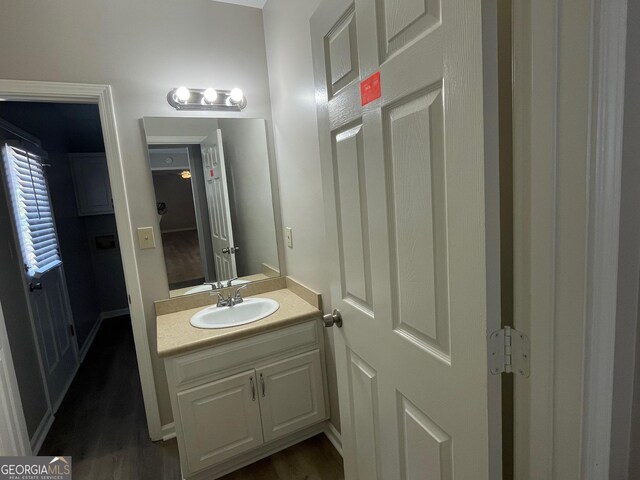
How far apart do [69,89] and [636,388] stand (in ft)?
7.94

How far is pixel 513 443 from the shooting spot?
0.70m

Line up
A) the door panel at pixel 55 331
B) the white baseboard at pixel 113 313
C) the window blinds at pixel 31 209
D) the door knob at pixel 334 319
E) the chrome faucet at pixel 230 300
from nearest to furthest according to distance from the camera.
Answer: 1. the door knob at pixel 334 319
2. the chrome faucet at pixel 230 300
3. the window blinds at pixel 31 209
4. the door panel at pixel 55 331
5. the white baseboard at pixel 113 313

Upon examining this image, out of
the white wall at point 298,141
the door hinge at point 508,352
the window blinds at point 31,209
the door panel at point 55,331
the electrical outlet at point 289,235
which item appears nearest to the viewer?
the door hinge at point 508,352

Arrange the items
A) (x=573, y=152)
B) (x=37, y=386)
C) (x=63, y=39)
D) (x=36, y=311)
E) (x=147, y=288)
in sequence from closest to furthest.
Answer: (x=573, y=152) → (x=63, y=39) → (x=147, y=288) → (x=37, y=386) → (x=36, y=311)

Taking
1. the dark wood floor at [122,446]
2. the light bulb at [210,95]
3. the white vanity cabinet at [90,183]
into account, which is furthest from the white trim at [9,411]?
the white vanity cabinet at [90,183]

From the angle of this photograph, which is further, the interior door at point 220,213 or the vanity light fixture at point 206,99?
the interior door at point 220,213

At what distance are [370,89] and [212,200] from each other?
150 cm

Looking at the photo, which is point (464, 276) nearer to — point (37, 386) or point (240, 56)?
point (240, 56)

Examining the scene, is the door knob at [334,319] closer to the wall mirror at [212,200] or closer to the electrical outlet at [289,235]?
the electrical outlet at [289,235]

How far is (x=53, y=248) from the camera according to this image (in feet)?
9.49

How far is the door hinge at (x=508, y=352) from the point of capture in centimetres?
64

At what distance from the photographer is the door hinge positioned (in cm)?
64

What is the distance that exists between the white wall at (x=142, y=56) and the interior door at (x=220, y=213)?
11.8 inches

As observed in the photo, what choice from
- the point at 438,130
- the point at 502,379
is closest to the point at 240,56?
the point at 438,130
